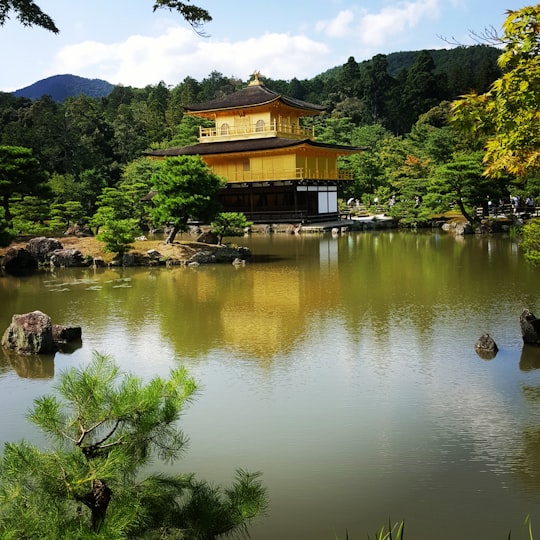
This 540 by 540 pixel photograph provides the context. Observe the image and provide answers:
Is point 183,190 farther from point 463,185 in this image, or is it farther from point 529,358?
point 463,185

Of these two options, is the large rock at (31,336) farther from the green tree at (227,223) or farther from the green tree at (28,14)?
the green tree at (227,223)

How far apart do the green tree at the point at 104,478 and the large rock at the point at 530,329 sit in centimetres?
649

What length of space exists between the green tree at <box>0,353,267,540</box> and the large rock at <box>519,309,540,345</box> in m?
6.49

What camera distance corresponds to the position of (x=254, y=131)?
35625 millimetres

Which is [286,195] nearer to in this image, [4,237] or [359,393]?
[4,237]

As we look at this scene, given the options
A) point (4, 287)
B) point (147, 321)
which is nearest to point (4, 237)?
point (4, 287)

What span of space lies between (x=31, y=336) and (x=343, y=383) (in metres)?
5.02

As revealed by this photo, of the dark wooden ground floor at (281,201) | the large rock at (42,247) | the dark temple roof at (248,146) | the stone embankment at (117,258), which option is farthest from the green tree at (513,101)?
the dark wooden ground floor at (281,201)

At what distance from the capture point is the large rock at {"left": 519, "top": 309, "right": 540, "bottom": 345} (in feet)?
28.4

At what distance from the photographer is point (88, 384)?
10.3 ft

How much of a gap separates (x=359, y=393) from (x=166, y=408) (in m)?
4.09

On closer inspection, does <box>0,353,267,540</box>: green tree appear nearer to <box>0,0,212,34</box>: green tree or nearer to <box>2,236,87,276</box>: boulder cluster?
<box>0,0,212,34</box>: green tree

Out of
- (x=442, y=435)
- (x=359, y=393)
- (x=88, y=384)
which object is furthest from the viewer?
(x=359, y=393)

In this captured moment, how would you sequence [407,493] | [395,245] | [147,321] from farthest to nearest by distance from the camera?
[395,245]
[147,321]
[407,493]
